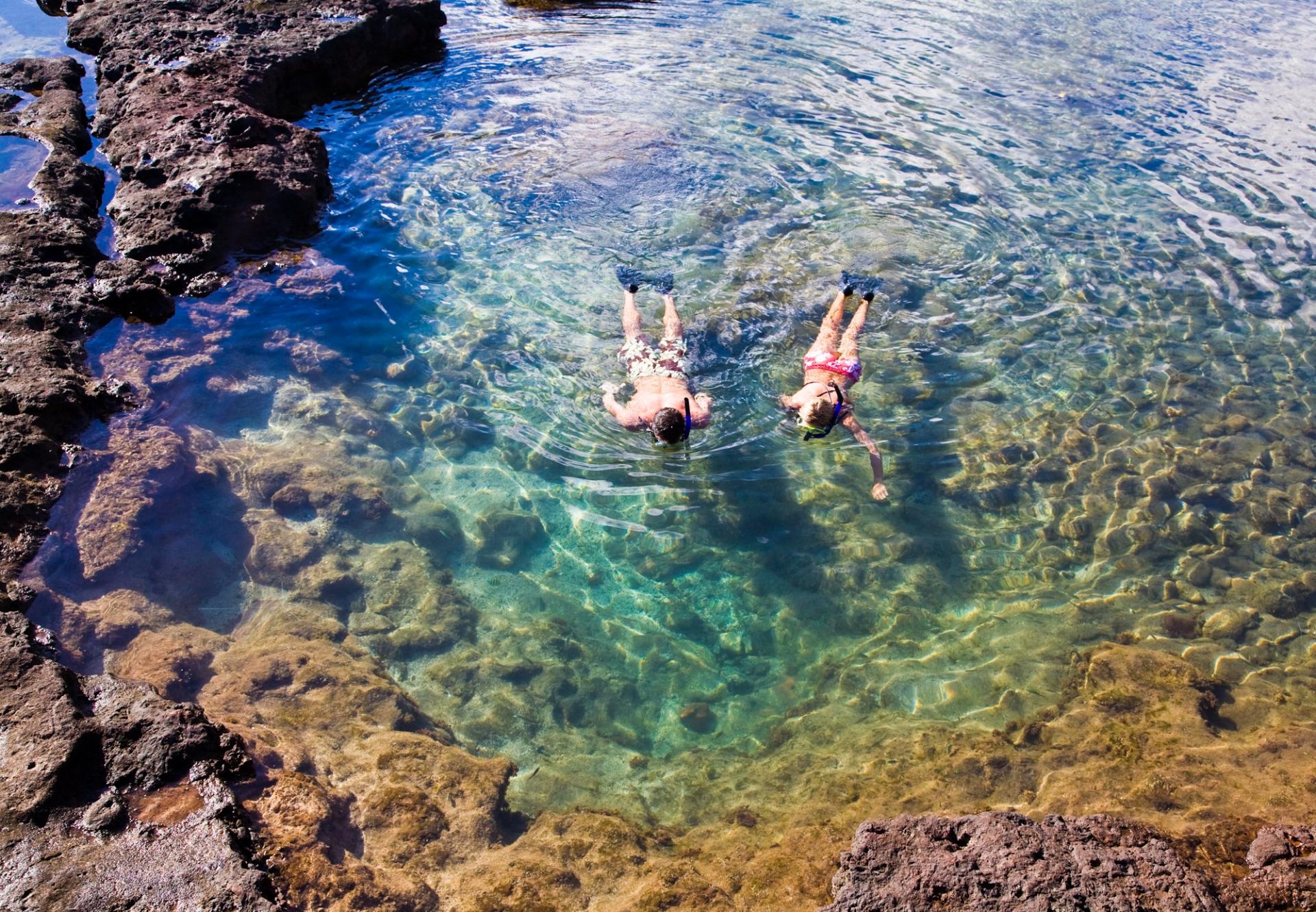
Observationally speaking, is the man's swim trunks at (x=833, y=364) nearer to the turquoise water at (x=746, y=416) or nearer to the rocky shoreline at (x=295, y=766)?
the turquoise water at (x=746, y=416)

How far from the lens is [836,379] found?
757cm

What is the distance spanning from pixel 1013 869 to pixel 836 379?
4964 millimetres

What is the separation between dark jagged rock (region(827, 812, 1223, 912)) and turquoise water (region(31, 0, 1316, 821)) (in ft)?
5.20

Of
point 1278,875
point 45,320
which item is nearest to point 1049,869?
point 1278,875

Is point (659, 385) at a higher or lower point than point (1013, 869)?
lower

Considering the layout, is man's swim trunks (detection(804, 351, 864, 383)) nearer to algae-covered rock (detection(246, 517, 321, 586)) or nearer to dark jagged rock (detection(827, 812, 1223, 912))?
dark jagged rock (detection(827, 812, 1223, 912))

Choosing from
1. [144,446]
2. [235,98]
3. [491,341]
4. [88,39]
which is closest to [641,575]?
[491,341]

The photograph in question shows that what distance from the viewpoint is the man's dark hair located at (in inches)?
267

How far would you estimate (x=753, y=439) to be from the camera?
24.4ft

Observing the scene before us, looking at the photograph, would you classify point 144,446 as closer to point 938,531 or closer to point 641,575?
point 641,575

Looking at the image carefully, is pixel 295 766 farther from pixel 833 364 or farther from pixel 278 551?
pixel 833 364

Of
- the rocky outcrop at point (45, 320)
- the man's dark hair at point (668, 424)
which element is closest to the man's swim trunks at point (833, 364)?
the man's dark hair at point (668, 424)

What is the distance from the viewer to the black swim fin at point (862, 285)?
838cm

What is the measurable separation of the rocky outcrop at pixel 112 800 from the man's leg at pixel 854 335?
654cm
